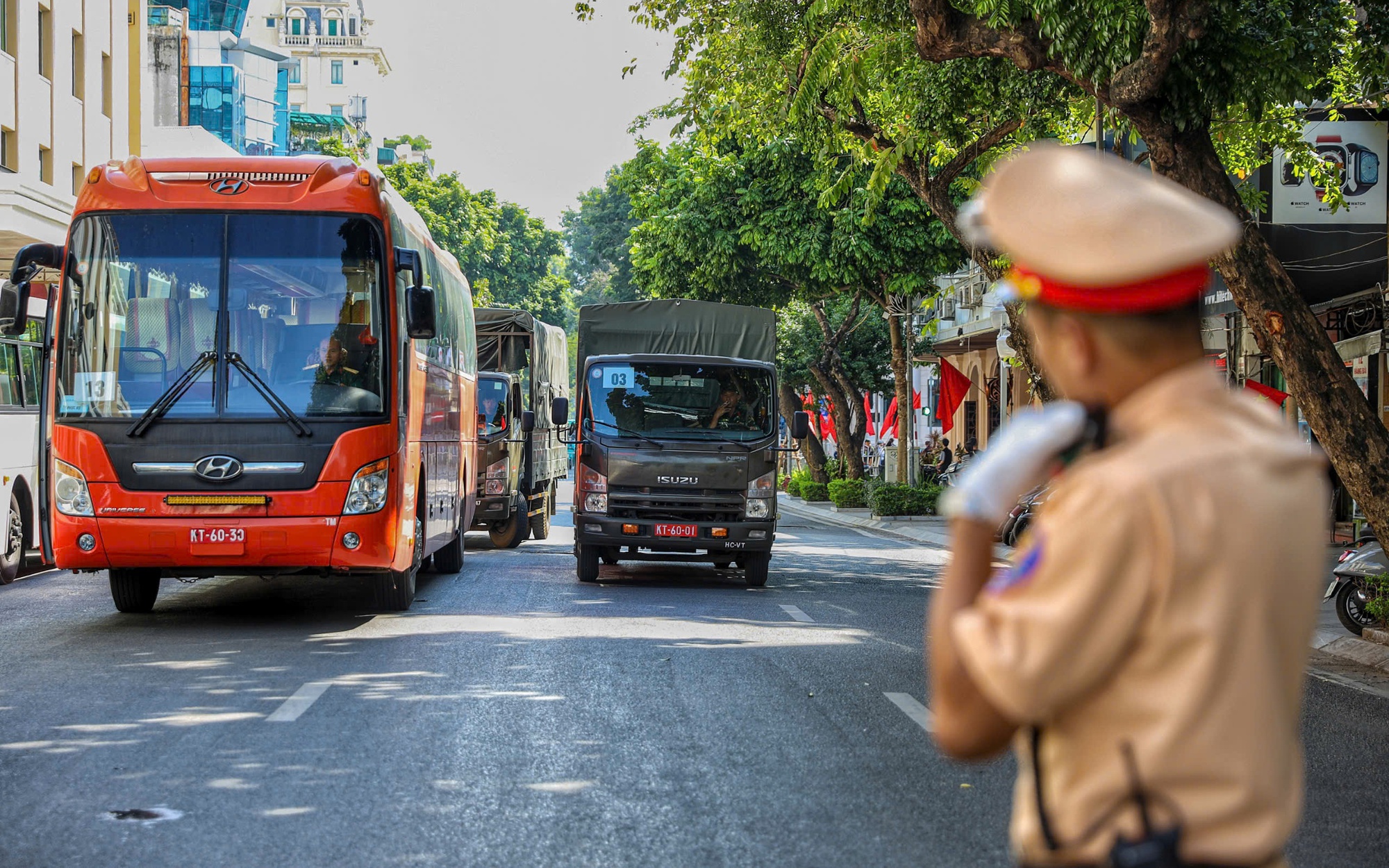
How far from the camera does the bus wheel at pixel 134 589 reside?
1255 cm

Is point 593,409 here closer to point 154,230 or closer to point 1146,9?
point 154,230

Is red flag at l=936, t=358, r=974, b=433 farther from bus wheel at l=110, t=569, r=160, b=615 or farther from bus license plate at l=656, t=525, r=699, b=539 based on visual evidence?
bus wheel at l=110, t=569, r=160, b=615

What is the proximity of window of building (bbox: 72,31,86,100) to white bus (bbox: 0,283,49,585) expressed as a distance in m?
21.7

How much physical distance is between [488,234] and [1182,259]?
212 ft

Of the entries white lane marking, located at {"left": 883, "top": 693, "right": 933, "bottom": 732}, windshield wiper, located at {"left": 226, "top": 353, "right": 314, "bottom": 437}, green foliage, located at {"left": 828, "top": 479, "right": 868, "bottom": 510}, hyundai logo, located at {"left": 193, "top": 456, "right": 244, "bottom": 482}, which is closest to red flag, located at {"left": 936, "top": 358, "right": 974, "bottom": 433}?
green foliage, located at {"left": 828, "top": 479, "right": 868, "bottom": 510}

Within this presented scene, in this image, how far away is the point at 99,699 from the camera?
8.41 meters

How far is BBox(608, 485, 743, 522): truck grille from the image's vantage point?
15.8 m

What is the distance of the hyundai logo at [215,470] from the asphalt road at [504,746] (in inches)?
45.6

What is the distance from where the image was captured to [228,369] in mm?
11508

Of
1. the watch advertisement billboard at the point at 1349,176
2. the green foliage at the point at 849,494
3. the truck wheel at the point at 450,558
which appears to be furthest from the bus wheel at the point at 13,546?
the green foliage at the point at 849,494

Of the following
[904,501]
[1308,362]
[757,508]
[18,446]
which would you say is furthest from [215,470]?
[904,501]

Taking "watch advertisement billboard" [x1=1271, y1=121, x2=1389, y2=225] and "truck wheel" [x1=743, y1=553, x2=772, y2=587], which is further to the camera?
"watch advertisement billboard" [x1=1271, y1=121, x2=1389, y2=225]

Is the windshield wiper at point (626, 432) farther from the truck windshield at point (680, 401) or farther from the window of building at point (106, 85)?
the window of building at point (106, 85)

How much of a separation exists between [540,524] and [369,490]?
14151 millimetres
